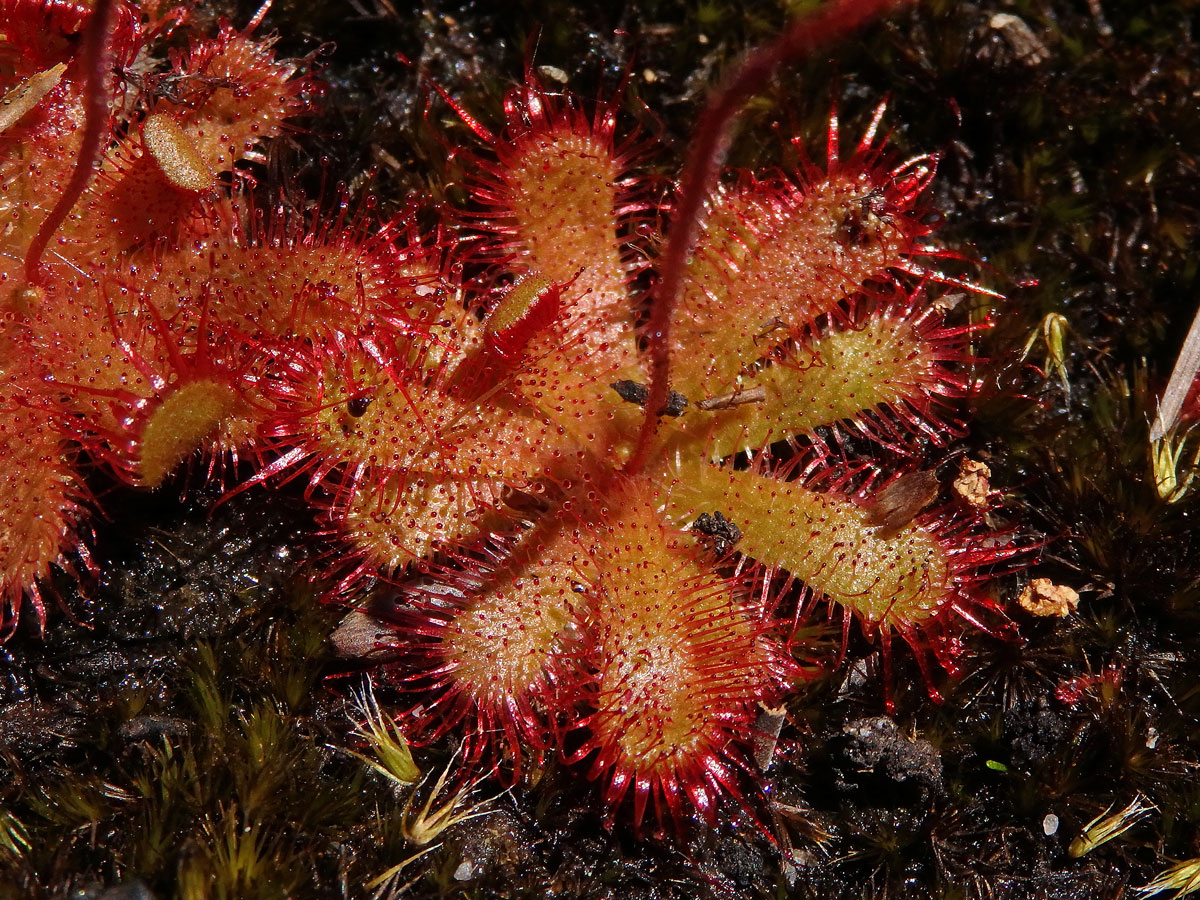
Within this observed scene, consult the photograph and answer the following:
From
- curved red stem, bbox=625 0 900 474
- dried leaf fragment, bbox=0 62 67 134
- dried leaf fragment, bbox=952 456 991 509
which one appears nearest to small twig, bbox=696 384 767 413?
curved red stem, bbox=625 0 900 474

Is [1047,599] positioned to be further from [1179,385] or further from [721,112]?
[721,112]

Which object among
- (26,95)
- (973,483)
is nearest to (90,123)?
(26,95)

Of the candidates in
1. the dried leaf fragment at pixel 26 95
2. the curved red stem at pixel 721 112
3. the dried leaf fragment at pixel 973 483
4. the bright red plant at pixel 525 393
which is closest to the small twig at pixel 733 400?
the bright red plant at pixel 525 393

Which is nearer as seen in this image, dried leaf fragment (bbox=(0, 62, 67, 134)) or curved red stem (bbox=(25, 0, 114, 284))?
curved red stem (bbox=(25, 0, 114, 284))

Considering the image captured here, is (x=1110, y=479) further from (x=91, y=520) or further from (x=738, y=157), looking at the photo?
(x=91, y=520)

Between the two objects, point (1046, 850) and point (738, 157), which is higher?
point (738, 157)

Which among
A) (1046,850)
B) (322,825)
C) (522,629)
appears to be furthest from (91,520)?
(1046,850)

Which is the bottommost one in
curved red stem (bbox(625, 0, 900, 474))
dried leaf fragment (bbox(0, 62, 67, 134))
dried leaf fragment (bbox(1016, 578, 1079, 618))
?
dried leaf fragment (bbox(1016, 578, 1079, 618))

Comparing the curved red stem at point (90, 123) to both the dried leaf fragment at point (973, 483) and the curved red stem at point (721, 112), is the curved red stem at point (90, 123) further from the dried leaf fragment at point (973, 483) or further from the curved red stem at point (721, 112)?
the dried leaf fragment at point (973, 483)

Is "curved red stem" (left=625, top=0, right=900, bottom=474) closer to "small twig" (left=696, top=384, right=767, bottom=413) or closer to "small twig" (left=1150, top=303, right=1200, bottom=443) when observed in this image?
"small twig" (left=696, top=384, right=767, bottom=413)
